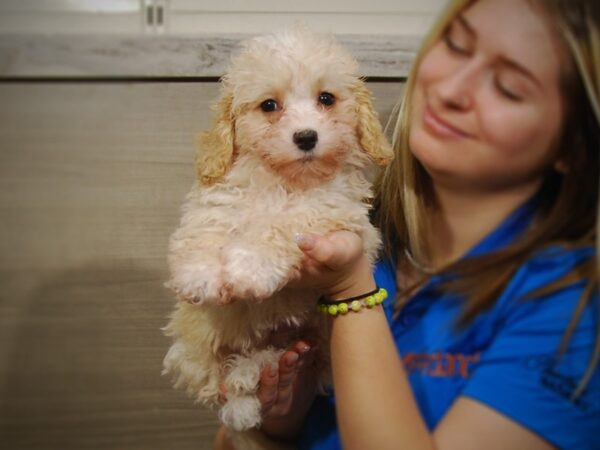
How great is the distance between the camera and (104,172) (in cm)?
100

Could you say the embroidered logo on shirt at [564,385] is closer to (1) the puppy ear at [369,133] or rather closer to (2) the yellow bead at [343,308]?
(2) the yellow bead at [343,308]

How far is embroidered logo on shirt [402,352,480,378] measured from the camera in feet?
2.57

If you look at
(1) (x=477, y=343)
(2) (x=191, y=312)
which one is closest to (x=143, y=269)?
(2) (x=191, y=312)

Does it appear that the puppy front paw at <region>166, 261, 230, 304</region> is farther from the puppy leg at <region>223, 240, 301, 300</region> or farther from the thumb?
the thumb

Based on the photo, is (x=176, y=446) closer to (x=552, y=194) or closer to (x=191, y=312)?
(x=191, y=312)

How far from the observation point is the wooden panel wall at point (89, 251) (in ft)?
3.04

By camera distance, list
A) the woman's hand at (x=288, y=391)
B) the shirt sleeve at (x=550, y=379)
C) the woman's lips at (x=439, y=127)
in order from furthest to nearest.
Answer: the woman's hand at (x=288, y=391), the woman's lips at (x=439, y=127), the shirt sleeve at (x=550, y=379)

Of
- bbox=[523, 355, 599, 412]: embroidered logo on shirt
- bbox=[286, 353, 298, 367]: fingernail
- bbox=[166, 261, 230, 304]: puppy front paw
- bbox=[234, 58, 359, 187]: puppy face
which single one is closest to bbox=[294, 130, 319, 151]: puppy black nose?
bbox=[234, 58, 359, 187]: puppy face

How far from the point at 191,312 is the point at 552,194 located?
635mm

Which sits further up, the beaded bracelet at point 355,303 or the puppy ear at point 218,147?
the puppy ear at point 218,147

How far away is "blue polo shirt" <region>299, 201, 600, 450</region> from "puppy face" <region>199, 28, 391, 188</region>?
0.90 ft

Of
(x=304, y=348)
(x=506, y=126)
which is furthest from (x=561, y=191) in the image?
(x=304, y=348)

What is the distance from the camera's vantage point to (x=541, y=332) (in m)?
0.70

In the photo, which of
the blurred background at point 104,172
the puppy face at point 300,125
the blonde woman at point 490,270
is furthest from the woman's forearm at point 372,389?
the blurred background at point 104,172
